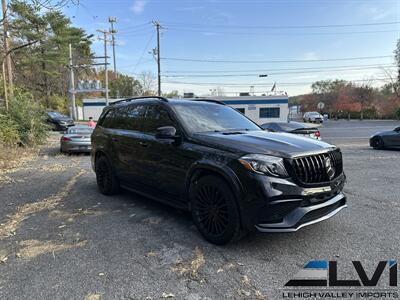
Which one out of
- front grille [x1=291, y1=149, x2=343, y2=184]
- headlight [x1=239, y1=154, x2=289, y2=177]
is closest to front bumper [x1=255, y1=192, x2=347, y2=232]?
front grille [x1=291, y1=149, x2=343, y2=184]

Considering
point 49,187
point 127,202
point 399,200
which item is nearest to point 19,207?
point 49,187

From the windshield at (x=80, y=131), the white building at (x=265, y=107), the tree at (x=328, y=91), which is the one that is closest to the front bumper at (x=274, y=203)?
the windshield at (x=80, y=131)

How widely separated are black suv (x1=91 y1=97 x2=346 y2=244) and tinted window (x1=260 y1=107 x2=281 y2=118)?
3586 cm

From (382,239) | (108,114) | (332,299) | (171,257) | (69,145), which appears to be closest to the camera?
(332,299)

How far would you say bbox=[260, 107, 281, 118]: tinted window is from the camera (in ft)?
130

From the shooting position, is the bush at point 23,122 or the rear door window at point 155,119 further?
the bush at point 23,122

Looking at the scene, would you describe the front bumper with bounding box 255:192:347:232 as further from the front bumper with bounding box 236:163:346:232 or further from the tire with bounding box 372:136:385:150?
the tire with bounding box 372:136:385:150

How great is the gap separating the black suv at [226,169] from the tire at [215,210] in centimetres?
1

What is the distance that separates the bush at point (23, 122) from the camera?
1246 centimetres

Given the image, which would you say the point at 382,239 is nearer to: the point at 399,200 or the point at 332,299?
the point at 332,299

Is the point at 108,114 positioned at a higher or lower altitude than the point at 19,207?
higher

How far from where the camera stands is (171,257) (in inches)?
134

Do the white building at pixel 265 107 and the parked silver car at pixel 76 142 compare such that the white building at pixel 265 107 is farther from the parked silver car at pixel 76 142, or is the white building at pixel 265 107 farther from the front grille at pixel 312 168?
the front grille at pixel 312 168

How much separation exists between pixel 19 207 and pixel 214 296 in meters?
4.35
